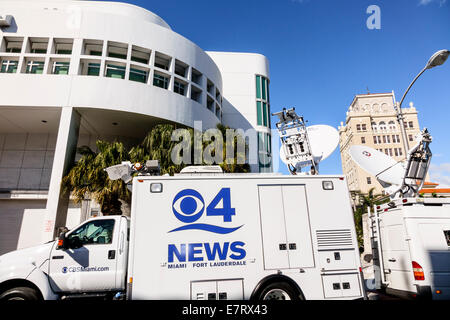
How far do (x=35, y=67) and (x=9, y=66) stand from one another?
1480 mm

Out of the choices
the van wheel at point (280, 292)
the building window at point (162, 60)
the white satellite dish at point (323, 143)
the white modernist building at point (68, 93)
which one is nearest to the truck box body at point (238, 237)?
the van wheel at point (280, 292)

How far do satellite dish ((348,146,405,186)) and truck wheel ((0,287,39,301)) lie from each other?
905cm

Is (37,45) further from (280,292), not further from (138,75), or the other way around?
(280,292)

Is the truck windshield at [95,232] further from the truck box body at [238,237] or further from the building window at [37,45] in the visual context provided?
the building window at [37,45]

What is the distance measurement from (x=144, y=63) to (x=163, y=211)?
1657cm

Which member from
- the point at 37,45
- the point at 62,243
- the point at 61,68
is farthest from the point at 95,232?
the point at 37,45

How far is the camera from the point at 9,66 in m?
16.5

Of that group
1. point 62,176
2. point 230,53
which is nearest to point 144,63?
point 62,176

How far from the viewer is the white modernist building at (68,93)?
15344 millimetres

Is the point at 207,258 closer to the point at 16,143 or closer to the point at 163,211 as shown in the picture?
the point at 163,211

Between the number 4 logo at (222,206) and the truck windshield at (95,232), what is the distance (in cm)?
262

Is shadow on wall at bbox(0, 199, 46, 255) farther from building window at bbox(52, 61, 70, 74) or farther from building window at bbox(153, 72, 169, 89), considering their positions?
building window at bbox(153, 72, 169, 89)

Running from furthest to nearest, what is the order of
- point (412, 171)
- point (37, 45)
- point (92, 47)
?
point (92, 47)
point (37, 45)
point (412, 171)
